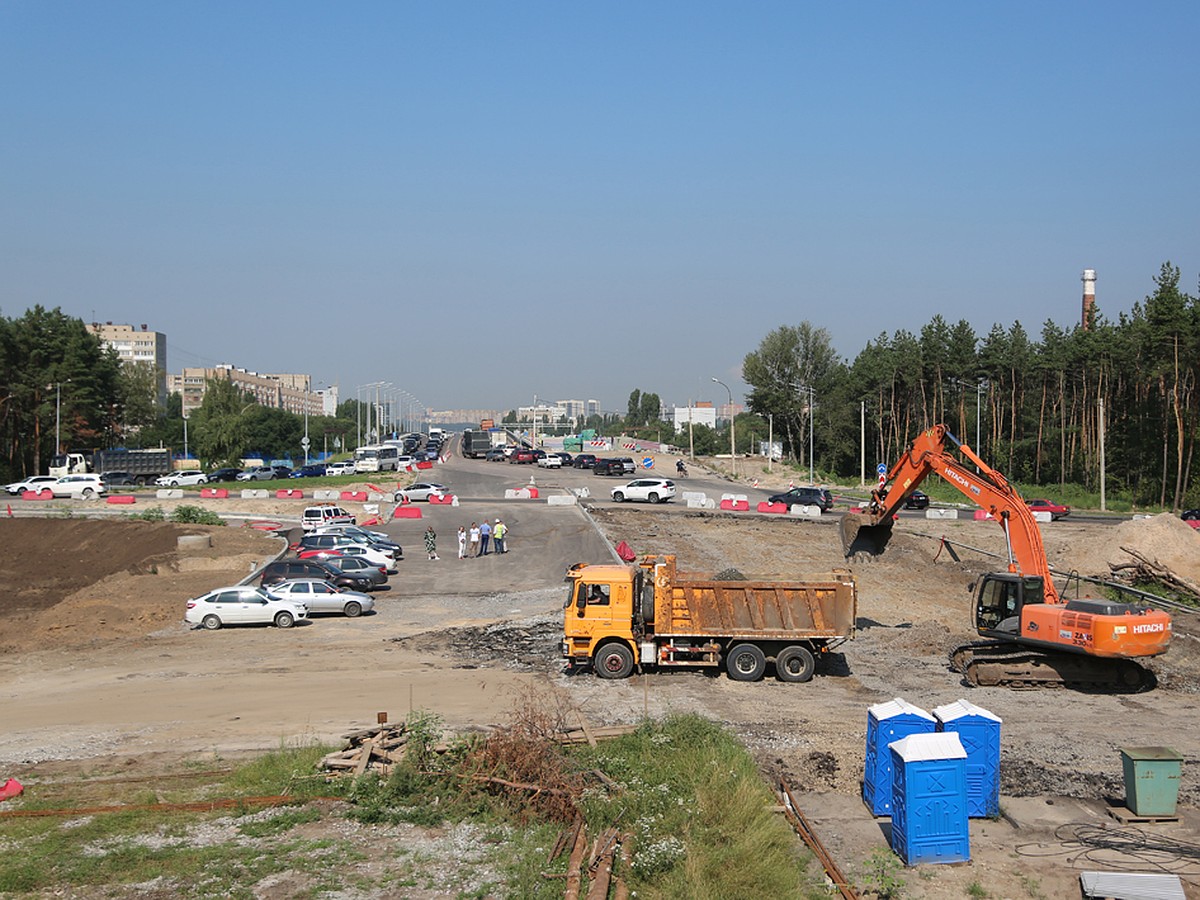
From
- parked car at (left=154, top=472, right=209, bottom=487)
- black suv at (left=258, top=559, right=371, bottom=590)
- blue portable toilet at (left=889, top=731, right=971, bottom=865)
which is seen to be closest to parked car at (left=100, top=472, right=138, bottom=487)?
parked car at (left=154, top=472, right=209, bottom=487)

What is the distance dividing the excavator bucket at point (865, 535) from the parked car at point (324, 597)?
15545 mm

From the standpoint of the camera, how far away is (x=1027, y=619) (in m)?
21.6

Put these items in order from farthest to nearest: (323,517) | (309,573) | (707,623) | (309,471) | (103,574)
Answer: (309,471), (323,517), (103,574), (309,573), (707,623)

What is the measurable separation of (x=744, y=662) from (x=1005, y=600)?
608 centimetres

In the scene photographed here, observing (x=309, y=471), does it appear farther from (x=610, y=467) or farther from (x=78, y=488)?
(x=610, y=467)

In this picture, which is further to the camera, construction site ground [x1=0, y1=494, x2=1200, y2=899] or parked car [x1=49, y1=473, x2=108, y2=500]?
parked car [x1=49, y1=473, x2=108, y2=500]

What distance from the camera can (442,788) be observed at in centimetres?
1414

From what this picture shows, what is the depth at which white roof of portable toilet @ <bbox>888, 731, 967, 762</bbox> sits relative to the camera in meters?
11.9

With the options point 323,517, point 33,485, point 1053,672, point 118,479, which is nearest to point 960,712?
point 1053,672

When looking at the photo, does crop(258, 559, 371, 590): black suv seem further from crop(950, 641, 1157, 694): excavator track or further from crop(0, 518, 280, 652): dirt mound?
crop(950, 641, 1157, 694): excavator track

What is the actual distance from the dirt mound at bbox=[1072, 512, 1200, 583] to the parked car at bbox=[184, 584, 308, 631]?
93.9 ft

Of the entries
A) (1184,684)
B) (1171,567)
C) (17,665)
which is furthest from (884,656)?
(17,665)

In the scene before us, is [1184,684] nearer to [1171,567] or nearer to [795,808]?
[795,808]

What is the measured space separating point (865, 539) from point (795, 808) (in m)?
12.4
